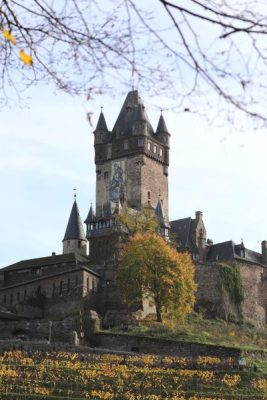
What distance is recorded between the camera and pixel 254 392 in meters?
31.5

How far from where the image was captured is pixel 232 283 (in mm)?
59188

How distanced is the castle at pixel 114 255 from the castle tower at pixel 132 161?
9 cm

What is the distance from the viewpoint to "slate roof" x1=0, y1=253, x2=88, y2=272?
60.8 meters

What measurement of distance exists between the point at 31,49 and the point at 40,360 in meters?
29.5

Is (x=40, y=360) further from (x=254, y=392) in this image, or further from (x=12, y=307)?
(x=12, y=307)

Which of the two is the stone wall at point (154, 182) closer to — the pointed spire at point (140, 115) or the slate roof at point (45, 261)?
the pointed spire at point (140, 115)

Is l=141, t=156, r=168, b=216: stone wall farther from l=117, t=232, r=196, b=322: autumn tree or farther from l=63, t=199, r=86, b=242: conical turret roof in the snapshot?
l=117, t=232, r=196, b=322: autumn tree

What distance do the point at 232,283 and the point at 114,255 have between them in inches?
361

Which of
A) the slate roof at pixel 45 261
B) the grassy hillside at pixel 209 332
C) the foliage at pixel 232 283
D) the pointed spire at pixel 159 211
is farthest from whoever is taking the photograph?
the pointed spire at pixel 159 211

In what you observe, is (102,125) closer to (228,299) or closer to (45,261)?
(45,261)

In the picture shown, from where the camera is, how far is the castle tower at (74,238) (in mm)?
70188

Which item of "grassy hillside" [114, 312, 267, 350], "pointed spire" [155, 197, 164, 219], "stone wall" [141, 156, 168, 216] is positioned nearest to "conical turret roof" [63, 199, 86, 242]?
"stone wall" [141, 156, 168, 216]

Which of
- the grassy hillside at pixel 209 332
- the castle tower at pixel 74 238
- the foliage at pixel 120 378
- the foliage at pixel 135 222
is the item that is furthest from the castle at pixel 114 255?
the foliage at pixel 120 378

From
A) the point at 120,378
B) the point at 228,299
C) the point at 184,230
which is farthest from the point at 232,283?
the point at 120,378
